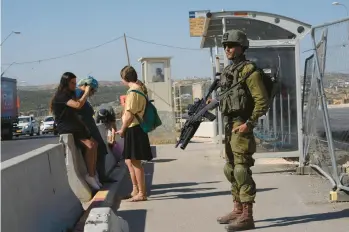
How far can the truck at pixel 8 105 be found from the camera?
100ft

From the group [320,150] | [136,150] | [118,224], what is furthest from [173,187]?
[118,224]

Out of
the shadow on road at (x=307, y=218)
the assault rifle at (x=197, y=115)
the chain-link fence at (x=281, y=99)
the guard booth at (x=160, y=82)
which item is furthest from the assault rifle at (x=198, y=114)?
the guard booth at (x=160, y=82)

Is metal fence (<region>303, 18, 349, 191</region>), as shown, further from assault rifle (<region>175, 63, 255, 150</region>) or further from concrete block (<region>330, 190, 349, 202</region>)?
assault rifle (<region>175, 63, 255, 150</region>)

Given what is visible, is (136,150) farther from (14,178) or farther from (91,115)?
(14,178)

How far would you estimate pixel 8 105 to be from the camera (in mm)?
31250

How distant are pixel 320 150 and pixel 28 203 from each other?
4.86 metres

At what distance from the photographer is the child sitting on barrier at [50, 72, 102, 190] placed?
21.8ft

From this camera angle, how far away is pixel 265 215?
5.91 m

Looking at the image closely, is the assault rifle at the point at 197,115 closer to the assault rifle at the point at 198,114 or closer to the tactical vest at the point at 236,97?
the assault rifle at the point at 198,114

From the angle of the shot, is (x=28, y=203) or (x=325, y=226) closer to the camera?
(x=28, y=203)

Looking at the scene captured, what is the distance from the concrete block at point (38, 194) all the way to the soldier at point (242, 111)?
174cm

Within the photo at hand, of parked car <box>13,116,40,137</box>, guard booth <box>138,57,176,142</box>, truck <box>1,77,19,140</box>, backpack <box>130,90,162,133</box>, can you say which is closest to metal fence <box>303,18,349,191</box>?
backpack <box>130,90,162,133</box>

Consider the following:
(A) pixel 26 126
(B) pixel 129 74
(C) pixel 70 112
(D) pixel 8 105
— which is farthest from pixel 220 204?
(A) pixel 26 126

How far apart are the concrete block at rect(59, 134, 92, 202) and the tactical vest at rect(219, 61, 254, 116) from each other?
7.20 ft
